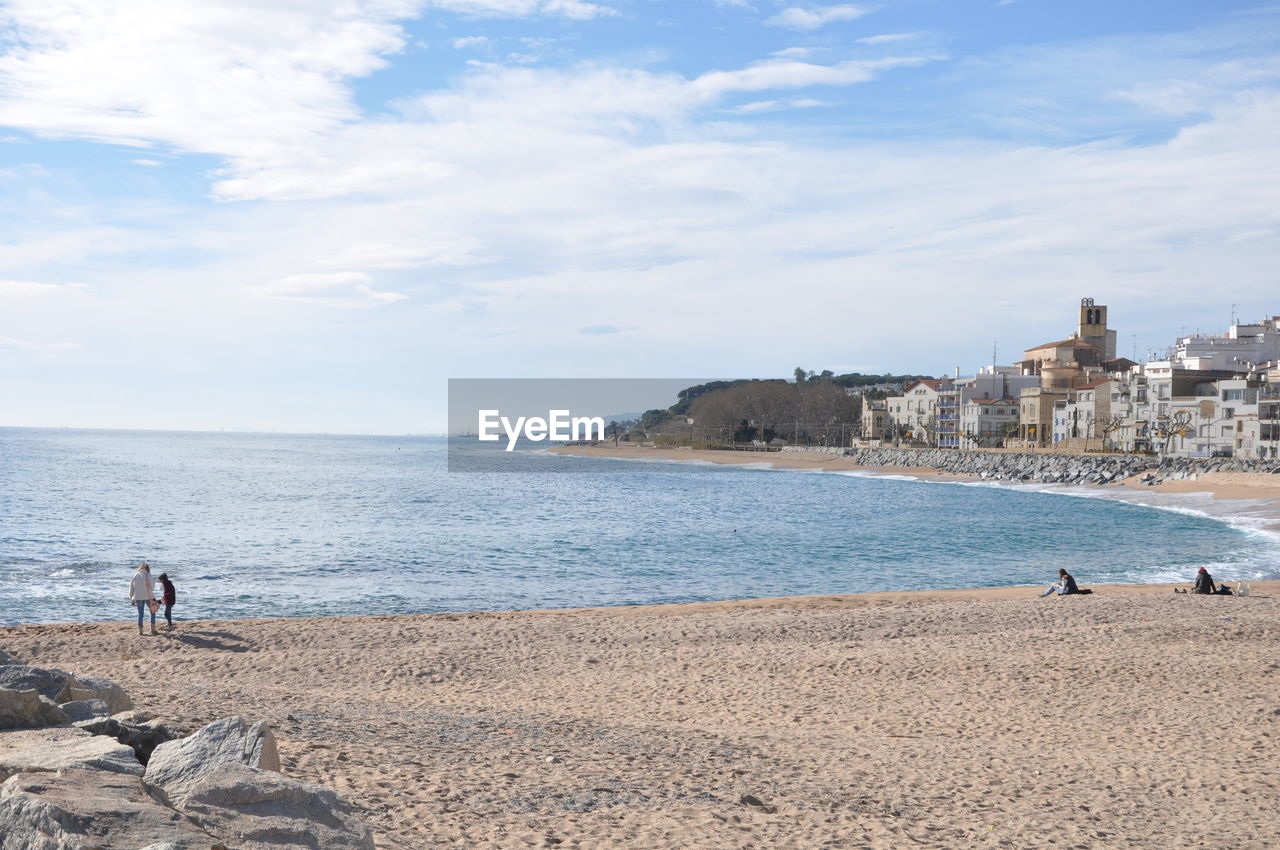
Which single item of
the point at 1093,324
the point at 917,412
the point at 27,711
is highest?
the point at 1093,324

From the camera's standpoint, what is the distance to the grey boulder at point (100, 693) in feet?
24.8

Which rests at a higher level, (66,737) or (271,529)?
(66,737)

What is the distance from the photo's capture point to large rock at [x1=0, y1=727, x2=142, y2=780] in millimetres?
4938

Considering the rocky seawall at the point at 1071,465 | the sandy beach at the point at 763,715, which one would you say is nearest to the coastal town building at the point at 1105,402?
the rocky seawall at the point at 1071,465

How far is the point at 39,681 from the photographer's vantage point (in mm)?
7379

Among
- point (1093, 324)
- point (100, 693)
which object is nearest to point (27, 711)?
point (100, 693)

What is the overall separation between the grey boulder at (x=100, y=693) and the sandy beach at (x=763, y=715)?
24.8 inches

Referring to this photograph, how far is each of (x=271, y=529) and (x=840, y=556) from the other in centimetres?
2462

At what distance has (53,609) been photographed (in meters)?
22.1

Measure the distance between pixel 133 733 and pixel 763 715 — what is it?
7674 mm

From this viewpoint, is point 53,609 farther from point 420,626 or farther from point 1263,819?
point 1263,819

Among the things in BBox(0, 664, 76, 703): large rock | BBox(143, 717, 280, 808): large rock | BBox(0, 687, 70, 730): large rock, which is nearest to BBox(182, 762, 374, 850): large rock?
BBox(143, 717, 280, 808): large rock

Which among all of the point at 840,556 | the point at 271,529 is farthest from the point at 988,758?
the point at 271,529

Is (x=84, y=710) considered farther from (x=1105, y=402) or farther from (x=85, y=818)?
(x=1105, y=402)
